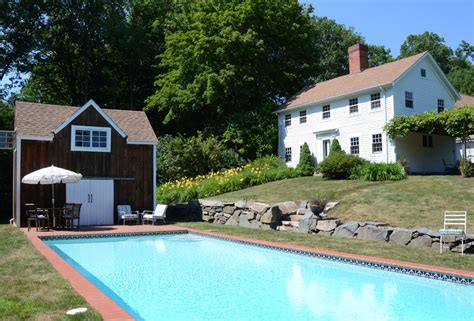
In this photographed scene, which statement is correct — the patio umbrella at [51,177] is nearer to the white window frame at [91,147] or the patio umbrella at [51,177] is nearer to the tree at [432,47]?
the white window frame at [91,147]

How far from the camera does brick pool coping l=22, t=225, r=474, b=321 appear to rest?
6.34 metres

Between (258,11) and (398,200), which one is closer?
(398,200)

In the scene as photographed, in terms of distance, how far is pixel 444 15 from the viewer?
16.0 meters

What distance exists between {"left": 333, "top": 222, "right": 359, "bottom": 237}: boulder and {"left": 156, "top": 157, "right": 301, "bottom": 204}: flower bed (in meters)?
11.1

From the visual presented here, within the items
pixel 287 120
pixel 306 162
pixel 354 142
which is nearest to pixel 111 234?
pixel 306 162

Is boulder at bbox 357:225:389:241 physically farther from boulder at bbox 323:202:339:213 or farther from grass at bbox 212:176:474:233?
boulder at bbox 323:202:339:213

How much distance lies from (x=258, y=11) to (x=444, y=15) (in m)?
22.7

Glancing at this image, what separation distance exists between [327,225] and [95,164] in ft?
37.0

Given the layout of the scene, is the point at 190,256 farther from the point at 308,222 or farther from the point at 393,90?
the point at 393,90

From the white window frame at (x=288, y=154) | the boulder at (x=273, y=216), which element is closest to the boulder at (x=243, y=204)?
the boulder at (x=273, y=216)

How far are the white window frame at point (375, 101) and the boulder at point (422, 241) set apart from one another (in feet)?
56.4

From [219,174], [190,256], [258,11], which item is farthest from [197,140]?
[190,256]

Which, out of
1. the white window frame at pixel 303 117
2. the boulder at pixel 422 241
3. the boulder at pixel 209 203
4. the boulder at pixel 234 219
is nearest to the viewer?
the boulder at pixel 422 241

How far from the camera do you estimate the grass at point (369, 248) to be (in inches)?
407
